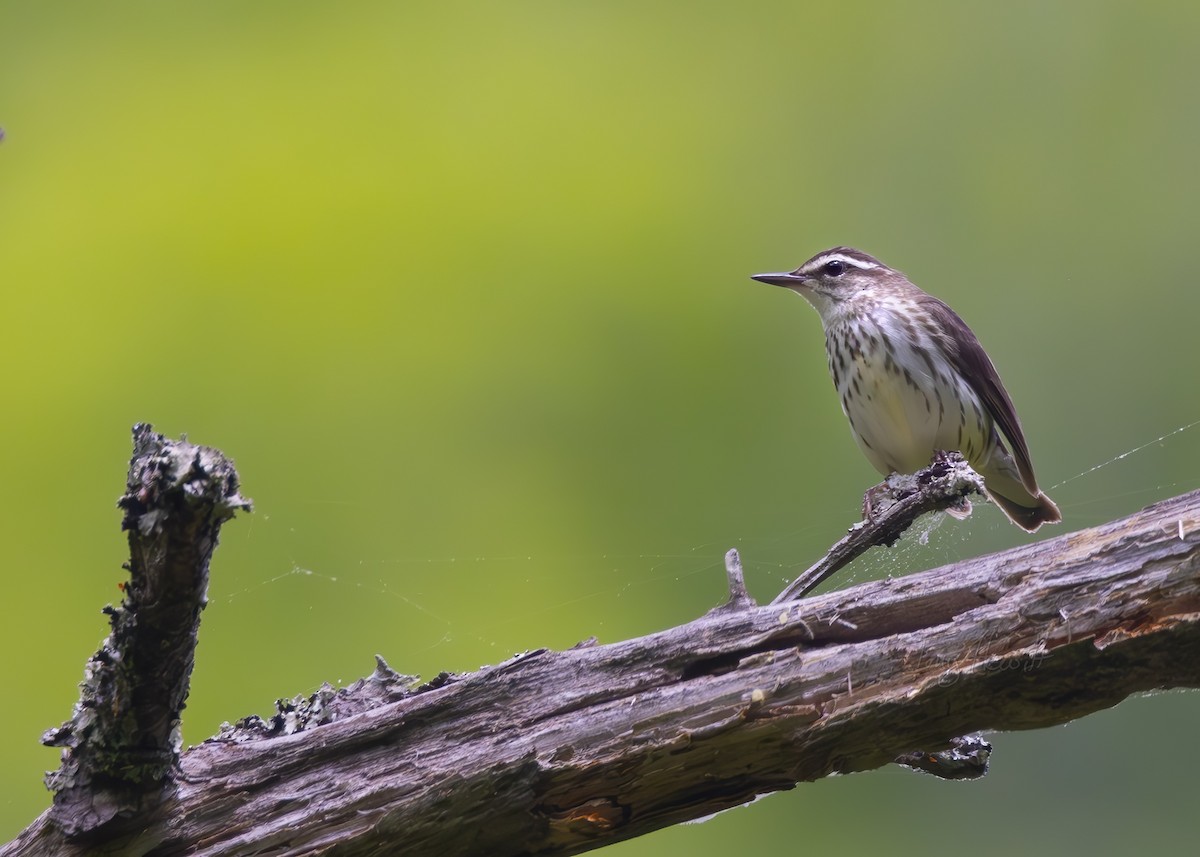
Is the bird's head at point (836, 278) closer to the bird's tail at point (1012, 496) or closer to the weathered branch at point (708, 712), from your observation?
the bird's tail at point (1012, 496)

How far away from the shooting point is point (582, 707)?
1.72m

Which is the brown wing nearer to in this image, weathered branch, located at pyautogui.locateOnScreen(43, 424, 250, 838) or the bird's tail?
the bird's tail

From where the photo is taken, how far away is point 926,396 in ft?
10.2

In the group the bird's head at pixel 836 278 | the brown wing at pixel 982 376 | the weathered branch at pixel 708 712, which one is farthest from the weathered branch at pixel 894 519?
the bird's head at pixel 836 278

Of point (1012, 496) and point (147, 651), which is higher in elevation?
point (1012, 496)

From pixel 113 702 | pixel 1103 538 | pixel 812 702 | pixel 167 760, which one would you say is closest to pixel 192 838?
pixel 167 760

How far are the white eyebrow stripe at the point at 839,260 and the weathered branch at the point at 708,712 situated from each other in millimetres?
1888

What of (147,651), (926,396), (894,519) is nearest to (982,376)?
(926,396)

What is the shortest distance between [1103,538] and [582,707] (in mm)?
837

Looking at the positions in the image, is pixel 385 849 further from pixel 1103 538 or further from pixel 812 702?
pixel 1103 538

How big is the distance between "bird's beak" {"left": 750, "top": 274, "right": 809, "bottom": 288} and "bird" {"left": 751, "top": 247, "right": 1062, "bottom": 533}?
182 millimetres

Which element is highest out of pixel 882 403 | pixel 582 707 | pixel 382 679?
pixel 882 403

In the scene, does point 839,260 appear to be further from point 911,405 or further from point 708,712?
point 708,712

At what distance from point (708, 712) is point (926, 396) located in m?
1.73
